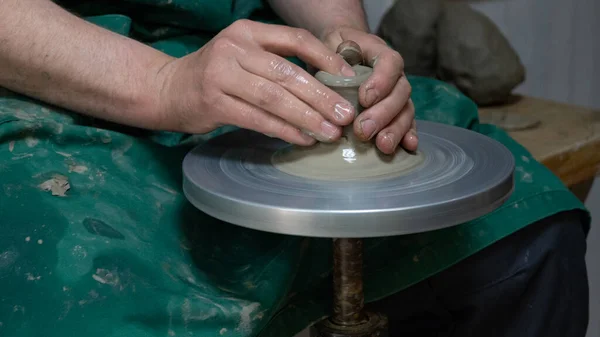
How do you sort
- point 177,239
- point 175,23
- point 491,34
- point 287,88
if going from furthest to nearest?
point 491,34, point 175,23, point 177,239, point 287,88

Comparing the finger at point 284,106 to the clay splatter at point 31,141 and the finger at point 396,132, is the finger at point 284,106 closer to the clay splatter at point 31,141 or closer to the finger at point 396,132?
the finger at point 396,132

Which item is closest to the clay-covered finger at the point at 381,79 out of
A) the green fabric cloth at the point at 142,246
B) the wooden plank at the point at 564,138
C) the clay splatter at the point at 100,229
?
the green fabric cloth at the point at 142,246

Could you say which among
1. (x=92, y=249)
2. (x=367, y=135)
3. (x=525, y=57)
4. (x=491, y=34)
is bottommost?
(x=525, y=57)

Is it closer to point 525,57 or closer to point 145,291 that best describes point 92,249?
point 145,291

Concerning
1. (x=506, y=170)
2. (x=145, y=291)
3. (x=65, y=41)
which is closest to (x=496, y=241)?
(x=506, y=170)

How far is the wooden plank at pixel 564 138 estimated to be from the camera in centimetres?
193

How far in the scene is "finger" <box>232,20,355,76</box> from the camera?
1047 mm

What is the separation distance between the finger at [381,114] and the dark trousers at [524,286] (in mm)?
342

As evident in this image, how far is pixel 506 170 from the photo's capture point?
102 centimetres

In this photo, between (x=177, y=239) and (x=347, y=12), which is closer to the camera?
(x=177, y=239)

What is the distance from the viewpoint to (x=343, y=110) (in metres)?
0.99

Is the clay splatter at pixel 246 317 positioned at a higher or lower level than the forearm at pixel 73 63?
lower

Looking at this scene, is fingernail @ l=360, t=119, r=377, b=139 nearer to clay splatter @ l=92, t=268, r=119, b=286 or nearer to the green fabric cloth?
the green fabric cloth

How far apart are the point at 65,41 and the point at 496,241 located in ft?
2.38
